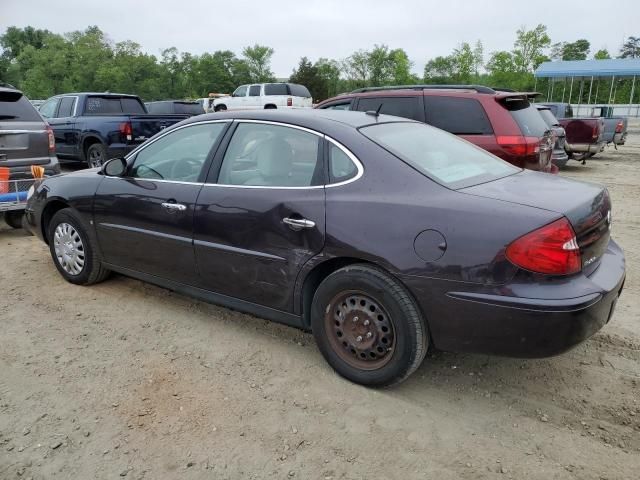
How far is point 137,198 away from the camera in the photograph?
4.04 meters

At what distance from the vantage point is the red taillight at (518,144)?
6.43 meters

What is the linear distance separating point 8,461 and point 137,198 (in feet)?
6.75

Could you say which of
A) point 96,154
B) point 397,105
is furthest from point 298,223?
point 96,154

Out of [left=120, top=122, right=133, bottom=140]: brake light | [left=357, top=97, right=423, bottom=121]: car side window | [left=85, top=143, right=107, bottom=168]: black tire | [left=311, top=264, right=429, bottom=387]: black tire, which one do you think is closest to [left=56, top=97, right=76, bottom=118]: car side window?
[left=85, top=143, right=107, bottom=168]: black tire

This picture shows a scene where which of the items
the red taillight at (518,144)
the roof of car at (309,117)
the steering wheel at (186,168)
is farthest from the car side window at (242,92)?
the roof of car at (309,117)

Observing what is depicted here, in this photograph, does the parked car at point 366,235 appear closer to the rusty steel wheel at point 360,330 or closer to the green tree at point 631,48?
the rusty steel wheel at point 360,330

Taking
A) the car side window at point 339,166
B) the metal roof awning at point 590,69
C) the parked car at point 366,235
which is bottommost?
the parked car at point 366,235

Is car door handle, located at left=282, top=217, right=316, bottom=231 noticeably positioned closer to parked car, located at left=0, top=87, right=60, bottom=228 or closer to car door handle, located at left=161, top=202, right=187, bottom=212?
car door handle, located at left=161, top=202, right=187, bottom=212

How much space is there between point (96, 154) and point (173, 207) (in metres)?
7.77

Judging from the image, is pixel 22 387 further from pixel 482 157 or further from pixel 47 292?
pixel 482 157

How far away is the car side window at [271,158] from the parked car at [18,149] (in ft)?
12.9

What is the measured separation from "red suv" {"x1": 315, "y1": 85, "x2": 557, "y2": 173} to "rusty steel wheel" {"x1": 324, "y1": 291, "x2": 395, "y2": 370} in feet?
13.7

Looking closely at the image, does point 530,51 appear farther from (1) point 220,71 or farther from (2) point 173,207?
(2) point 173,207

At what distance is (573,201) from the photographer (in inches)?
113
